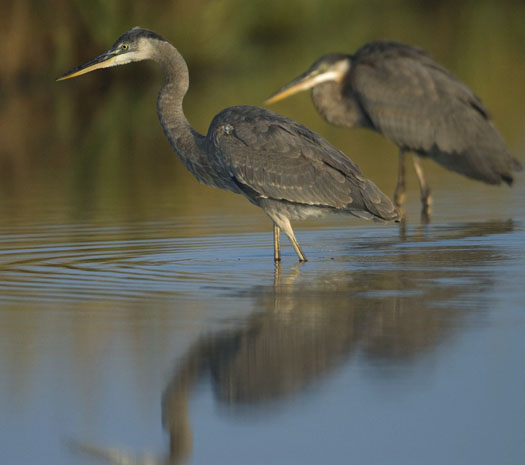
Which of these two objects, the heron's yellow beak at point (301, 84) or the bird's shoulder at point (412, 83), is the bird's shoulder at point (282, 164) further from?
the heron's yellow beak at point (301, 84)

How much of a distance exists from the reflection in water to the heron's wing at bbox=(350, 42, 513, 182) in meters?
3.85

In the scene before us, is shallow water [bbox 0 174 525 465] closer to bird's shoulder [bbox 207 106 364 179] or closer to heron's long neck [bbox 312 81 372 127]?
bird's shoulder [bbox 207 106 364 179]

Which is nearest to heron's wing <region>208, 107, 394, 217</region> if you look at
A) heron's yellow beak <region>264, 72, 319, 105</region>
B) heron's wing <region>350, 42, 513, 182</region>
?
heron's wing <region>350, 42, 513, 182</region>

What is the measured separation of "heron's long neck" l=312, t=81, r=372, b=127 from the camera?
13.4m

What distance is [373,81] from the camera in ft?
42.5

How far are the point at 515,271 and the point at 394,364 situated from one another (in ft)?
9.08

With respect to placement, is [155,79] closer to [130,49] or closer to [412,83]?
[412,83]

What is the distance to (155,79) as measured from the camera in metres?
30.0

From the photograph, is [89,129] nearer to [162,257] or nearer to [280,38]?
[162,257]

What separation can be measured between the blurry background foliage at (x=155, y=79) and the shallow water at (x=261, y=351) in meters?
3.88

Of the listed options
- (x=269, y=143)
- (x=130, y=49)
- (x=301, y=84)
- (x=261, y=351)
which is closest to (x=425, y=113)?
(x=301, y=84)

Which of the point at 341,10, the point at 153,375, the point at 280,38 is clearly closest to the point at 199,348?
the point at 153,375

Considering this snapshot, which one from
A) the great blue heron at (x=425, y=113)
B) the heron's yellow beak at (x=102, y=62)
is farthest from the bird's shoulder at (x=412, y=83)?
the heron's yellow beak at (x=102, y=62)

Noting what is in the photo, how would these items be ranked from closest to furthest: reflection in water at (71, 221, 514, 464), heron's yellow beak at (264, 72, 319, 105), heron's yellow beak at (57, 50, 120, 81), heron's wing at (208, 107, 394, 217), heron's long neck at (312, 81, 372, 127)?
reflection in water at (71, 221, 514, 464)
heron's wing at (208, 107, 394, 217)
heron's yellow beak at (57, 50, 120, 81)
heron's long neck at (312, 81, 372, 127)
heron's yellow beak at (264, 72, 319, 105)
